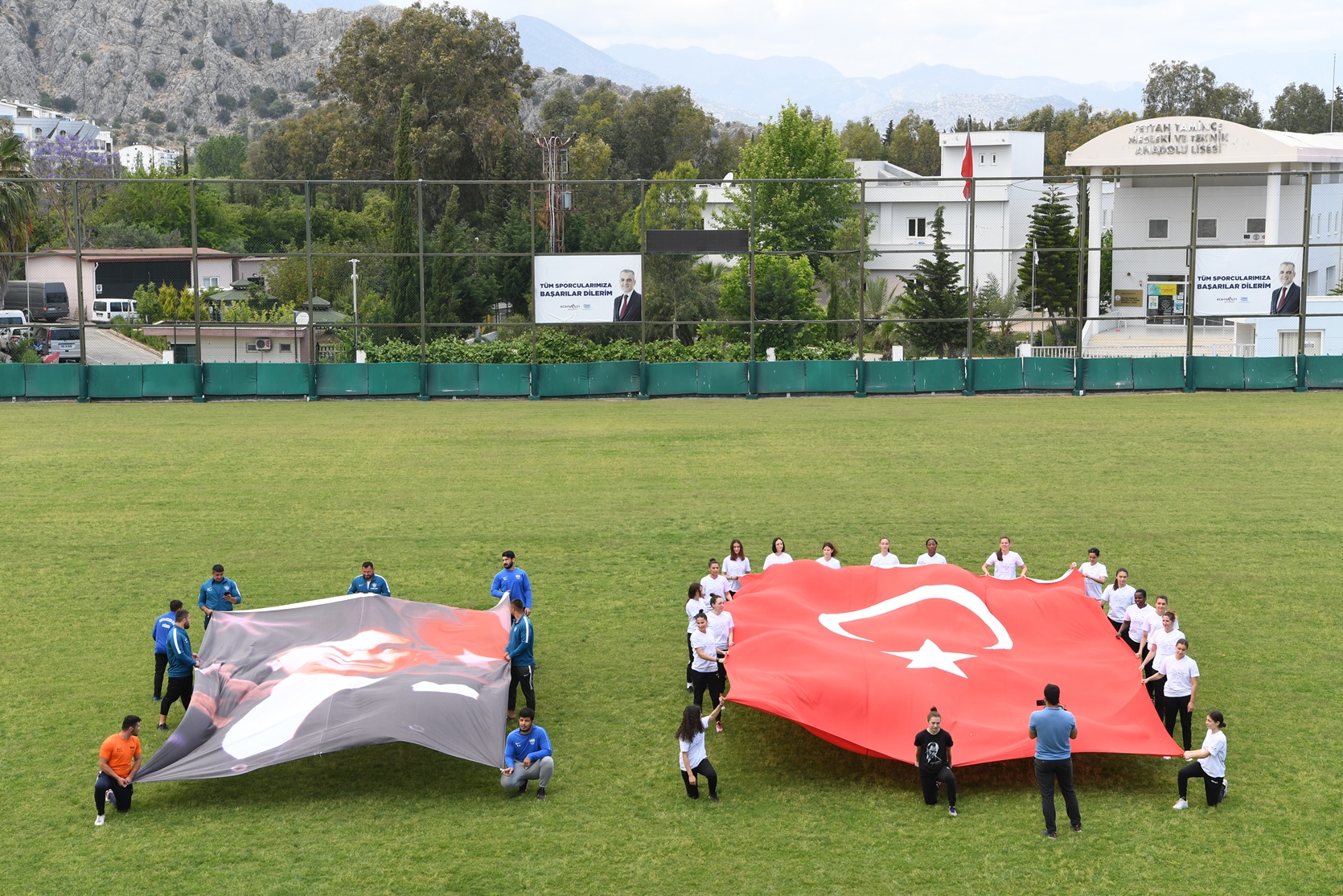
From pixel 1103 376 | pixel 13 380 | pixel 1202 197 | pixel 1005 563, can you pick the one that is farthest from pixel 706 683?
pixel 1202 197

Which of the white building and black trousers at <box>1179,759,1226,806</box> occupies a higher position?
the white building

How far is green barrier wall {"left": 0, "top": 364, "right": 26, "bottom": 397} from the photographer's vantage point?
4438 centimetres

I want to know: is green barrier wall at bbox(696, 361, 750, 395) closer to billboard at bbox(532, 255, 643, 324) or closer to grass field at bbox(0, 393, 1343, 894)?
billboard at bbox(532, 255, 643, 324)

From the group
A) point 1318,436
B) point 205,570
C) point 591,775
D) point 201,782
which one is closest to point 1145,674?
point 591,775

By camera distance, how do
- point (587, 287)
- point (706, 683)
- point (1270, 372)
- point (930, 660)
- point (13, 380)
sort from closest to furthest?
point (930, 660), point (706, 683), point (13, 380), point (1270, 372), point (587, 287)

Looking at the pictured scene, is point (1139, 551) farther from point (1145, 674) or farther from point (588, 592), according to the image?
point (588, 592)

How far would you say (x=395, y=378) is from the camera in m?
45.8

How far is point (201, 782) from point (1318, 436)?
31488mm

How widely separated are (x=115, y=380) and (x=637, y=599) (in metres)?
31.8

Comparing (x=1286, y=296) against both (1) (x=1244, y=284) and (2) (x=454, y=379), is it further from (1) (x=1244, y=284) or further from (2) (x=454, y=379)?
(2) (x=454, y=379)

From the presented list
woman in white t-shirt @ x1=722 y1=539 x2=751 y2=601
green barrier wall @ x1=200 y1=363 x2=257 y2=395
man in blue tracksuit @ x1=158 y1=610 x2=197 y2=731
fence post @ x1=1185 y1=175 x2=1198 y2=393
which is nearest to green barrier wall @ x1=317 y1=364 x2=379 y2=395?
green barrier wall @ x1=200 y1=363 x2=257 y2=395

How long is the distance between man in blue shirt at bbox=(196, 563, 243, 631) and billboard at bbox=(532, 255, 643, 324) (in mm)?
30300

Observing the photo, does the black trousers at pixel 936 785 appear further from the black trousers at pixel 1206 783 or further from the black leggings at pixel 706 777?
the black trousers at pixel 1206 783

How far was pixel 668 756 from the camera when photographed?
14.2 m
